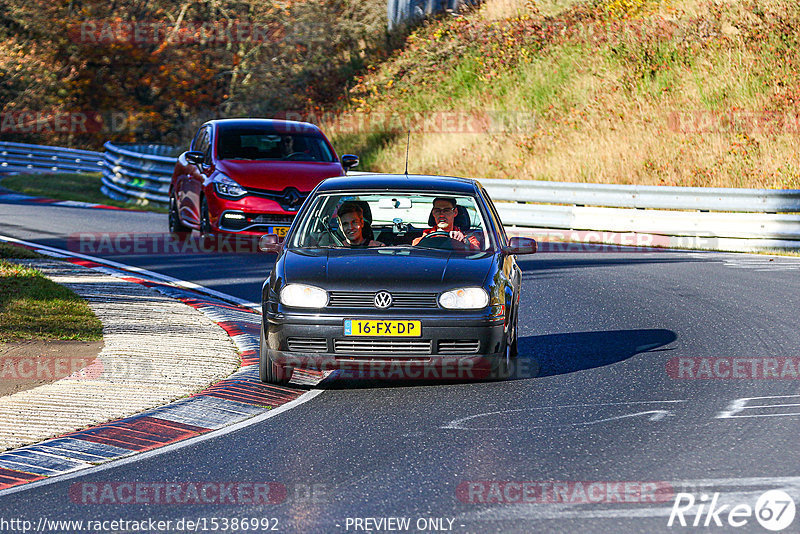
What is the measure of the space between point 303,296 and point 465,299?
3.63ft

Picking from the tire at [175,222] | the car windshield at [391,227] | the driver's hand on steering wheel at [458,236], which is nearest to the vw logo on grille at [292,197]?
the tire at [175,222]

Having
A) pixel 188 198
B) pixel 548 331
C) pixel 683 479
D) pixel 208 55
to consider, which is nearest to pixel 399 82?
pixel 208 55

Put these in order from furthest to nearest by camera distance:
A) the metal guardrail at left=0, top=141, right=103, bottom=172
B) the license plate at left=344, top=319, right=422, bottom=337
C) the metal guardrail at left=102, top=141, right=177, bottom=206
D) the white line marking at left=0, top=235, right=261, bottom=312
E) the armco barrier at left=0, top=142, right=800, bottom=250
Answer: the metal guardrail at left=0, top=141, right=103, bottom=172 → the metal guardrail at left=102, top=141, right=177, bottom=206 → the armco barrier at left=0, top=142, right=800, bottom=250 → the white line marking at left=0, top=235, right=261, bottom=312 → the license plate at left=344, top=319, right=422, bottom=337

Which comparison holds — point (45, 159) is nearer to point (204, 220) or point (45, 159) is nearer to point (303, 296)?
point (204, 220)

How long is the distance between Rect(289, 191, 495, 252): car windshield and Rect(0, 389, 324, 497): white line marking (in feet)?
4.51

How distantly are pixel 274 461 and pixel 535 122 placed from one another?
1002 inches

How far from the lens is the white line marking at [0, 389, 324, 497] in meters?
6.33

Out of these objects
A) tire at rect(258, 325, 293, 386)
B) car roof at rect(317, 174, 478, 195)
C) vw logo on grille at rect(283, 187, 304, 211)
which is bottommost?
tire at rect(258, 325, 293, 386)

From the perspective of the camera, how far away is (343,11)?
146 ft

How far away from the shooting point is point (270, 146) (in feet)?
59.9

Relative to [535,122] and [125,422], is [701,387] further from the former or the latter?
[535,122]

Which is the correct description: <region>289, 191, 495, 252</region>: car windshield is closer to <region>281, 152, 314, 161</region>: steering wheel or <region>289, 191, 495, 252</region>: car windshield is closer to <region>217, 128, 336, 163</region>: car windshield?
<region>281, 152, 314, 161</region>: steering wheel

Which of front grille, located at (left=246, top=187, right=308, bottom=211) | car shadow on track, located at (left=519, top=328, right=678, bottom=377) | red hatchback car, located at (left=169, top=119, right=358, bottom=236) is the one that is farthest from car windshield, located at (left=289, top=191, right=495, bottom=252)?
front grille, located at (left=246, top=187, right=308, bottom=211)

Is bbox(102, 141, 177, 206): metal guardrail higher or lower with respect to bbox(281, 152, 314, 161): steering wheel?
lower
